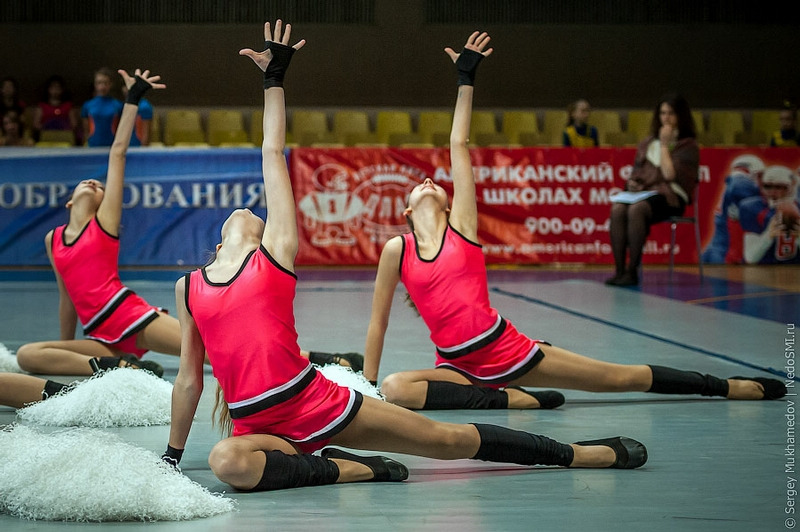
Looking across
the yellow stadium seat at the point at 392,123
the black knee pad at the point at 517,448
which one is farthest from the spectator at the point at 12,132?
the black knee pad at the point at 517,448

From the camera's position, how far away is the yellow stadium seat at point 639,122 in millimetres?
15073

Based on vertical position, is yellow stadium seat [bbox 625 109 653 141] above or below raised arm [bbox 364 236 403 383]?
above

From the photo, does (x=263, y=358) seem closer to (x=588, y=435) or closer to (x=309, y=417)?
(x=309, y=417)

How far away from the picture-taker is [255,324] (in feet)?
11.2

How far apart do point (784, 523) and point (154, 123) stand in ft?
41.4

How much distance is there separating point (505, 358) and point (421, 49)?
38.7 feet

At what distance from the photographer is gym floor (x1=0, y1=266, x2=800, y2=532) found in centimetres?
312

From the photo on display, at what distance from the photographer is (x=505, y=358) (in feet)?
15.2

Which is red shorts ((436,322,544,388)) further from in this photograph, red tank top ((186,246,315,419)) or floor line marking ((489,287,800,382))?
floor line marking ((489,287,800,382))

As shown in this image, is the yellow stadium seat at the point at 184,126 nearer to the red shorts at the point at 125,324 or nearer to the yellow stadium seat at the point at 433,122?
the yellow stadium seat at the point at 433,122

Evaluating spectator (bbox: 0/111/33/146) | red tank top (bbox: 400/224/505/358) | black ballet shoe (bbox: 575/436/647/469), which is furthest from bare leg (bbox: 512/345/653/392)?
spectator (bbox: 0/111/33/146)

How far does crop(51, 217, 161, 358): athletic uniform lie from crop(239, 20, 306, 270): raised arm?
226 cm

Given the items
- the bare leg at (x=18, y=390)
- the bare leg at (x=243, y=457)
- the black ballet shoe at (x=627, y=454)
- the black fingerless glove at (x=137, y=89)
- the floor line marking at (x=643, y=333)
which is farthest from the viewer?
the floor line marking at (x=643, y=333)

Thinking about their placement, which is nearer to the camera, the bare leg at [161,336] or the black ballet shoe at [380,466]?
the black ballet shoe at [380,466]
